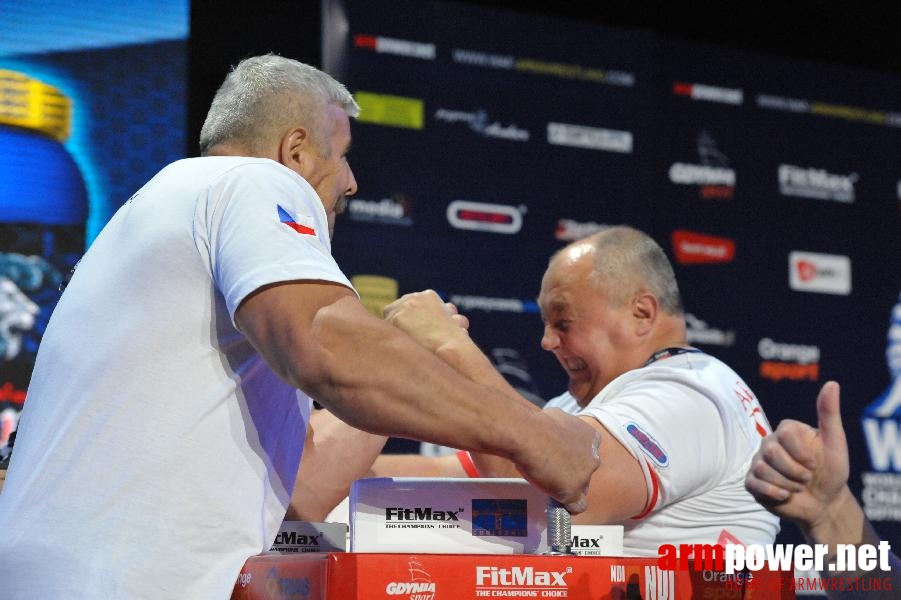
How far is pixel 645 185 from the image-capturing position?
14.7 feet

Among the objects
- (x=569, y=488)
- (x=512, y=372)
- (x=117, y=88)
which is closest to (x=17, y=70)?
(x=117, y=88)

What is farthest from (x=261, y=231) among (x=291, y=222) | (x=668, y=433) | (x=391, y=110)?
(x=391, y=110)

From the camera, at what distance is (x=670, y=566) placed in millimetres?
1278

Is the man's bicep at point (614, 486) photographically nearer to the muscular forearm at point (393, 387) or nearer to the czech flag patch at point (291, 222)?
the muscular forearm at point (393, 387)

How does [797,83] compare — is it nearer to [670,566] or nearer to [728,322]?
[728,322]

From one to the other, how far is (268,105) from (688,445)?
1.03 meters

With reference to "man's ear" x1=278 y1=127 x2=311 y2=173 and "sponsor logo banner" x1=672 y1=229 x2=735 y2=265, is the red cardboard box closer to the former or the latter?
"man's ear" x1=278 y1=127 x2=311 y2=173

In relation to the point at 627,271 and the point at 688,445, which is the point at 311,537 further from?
the point at 627,271

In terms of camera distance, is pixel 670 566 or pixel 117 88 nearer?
pixel 670 566

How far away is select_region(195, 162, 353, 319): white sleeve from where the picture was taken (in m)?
1.23

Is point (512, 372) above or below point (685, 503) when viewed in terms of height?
above

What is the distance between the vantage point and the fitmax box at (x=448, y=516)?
4.50ft

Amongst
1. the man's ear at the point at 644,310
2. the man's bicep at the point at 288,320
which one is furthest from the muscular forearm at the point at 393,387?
the man's ear at the point at 644,310

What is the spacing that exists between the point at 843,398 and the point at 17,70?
11.5ft
